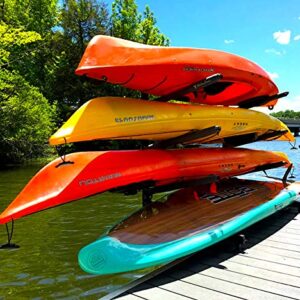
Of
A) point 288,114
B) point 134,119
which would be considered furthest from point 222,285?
point 288,114

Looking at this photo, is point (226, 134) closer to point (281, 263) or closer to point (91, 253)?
point (281, 263)

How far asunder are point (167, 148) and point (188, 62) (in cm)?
116

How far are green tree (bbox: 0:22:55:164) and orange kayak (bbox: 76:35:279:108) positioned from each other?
12.5 metres

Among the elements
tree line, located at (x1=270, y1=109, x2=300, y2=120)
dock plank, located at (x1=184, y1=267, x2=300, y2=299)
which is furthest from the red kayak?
tree line, located at (x1=270, y1=109, x2=300, y2=120)

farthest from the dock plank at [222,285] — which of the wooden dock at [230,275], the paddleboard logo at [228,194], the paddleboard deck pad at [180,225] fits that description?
the paddleboard logo at [228,194]

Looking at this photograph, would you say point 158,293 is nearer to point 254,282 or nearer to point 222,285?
point 222,285

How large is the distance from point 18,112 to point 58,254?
42.1ft

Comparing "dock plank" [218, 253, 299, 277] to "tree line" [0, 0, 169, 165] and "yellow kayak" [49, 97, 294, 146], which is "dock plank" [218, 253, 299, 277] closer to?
"yellow kayak" [49, 97, 294, 146]

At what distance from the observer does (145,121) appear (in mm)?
4238

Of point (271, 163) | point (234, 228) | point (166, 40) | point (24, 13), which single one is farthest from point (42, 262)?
point (166, 40)

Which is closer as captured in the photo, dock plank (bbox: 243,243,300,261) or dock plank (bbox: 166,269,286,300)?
dock plank (bbox: 166,269,286,300)

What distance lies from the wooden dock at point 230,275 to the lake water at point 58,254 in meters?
1.20

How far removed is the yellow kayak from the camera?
376 centimetres

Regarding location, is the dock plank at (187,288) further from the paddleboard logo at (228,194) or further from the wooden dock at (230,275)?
the paddleboard logo at (228,194)
